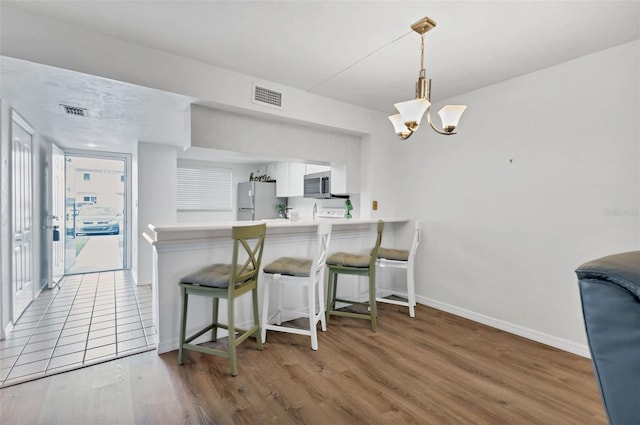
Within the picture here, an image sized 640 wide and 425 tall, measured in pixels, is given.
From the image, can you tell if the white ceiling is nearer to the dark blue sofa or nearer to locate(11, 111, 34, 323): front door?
locate(11, 111, 34, 323): front door

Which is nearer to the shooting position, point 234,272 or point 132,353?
point 234,272

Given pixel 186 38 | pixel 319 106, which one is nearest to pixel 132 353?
pixel 186 38

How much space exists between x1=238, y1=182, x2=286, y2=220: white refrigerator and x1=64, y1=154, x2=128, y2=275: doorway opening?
2.18 metres

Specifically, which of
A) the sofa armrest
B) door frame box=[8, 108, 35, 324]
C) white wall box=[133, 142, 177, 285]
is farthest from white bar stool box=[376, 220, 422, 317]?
door frame box=[8, 108, 35, 324]

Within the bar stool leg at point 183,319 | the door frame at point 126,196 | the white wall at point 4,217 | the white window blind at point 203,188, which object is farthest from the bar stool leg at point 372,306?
the door frame at point 126,196

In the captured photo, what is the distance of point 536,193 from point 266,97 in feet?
9.09

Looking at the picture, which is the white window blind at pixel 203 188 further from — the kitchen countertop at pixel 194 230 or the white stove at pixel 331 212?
the kitchen countertop at pixel 194 230

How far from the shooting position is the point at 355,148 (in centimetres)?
407

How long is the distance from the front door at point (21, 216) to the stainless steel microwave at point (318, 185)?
3335 mm

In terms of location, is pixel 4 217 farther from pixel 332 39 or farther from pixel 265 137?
pixel 332 39

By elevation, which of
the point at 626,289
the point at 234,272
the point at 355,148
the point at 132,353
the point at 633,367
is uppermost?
the point at 355,148

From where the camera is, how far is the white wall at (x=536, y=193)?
240cm

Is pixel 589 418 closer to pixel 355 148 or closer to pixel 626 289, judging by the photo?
pixel 626 289

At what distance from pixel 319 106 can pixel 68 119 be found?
2.86 meters
